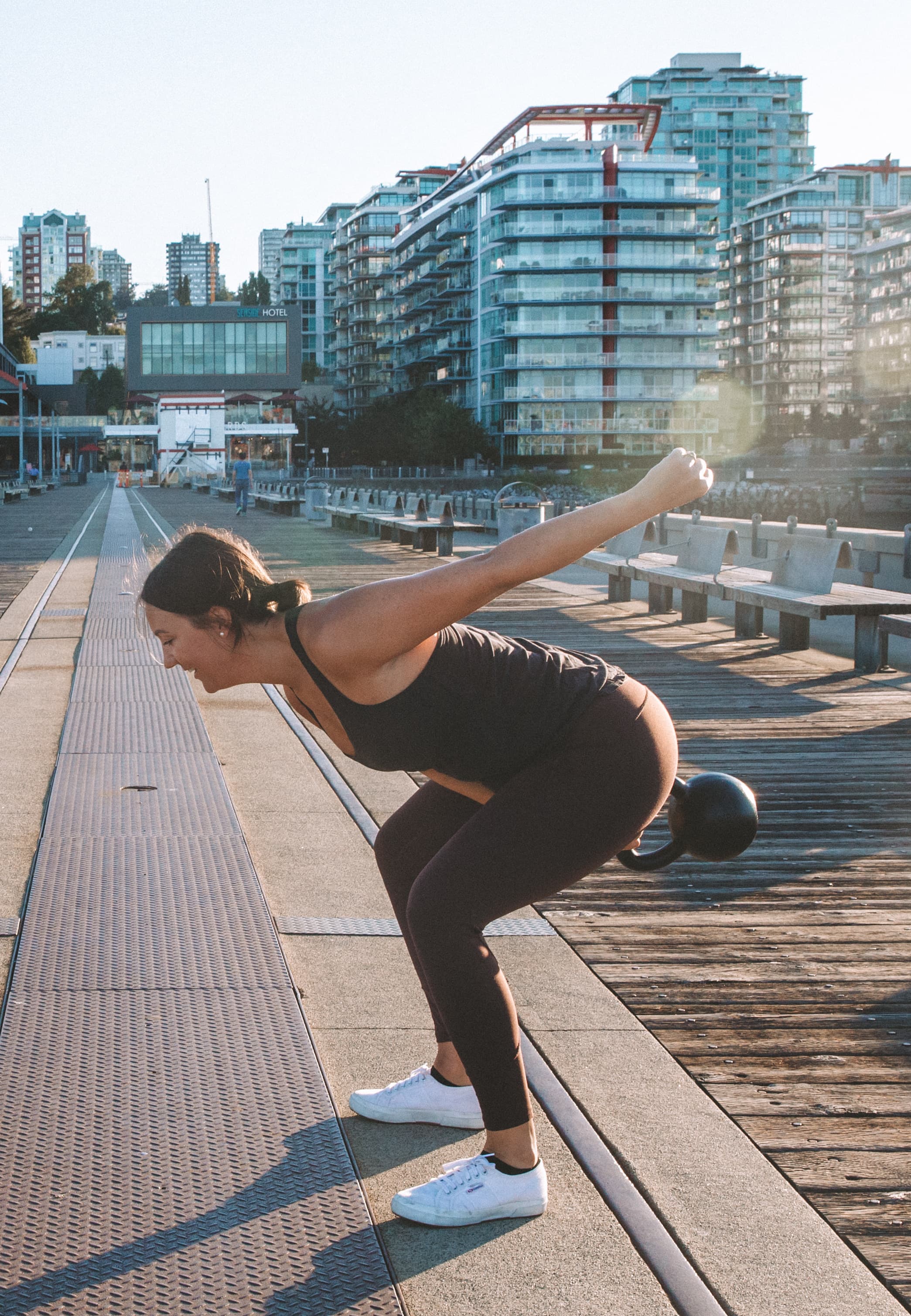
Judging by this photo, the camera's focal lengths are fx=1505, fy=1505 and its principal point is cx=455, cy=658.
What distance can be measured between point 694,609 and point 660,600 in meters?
0.77

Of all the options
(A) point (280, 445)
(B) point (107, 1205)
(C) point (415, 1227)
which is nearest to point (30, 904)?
(B) point (107, 1205)

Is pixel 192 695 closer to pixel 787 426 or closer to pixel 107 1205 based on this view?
pixel 107 1205

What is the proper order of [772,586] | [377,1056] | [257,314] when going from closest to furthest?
1. [377,1056]
2. [772,586]
3. [257,314]

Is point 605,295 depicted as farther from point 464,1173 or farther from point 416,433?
point 464,1173

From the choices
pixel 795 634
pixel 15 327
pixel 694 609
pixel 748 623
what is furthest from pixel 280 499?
pixel 15 327

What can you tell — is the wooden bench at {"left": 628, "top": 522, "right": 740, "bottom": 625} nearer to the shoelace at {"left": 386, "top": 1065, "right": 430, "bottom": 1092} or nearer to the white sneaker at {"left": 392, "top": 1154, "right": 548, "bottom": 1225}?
the shoelace at {"left": 386, "top": 1065, "right": 430, "bottom": 1092}

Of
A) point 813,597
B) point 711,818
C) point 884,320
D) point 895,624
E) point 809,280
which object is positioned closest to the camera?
point 711,818

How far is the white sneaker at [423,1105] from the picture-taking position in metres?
3.41

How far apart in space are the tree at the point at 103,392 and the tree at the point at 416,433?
57.3 meters

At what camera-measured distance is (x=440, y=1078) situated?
11.3 ft

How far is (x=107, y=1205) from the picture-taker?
3.03 metres

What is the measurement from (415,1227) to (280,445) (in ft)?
428

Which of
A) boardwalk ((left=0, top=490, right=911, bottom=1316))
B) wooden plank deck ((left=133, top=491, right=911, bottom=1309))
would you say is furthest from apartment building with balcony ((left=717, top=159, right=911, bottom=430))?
boardwalk ((left=0, top=490, right=911, bottom=1316))

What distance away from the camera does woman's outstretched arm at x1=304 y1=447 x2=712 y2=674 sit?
2709 mm
